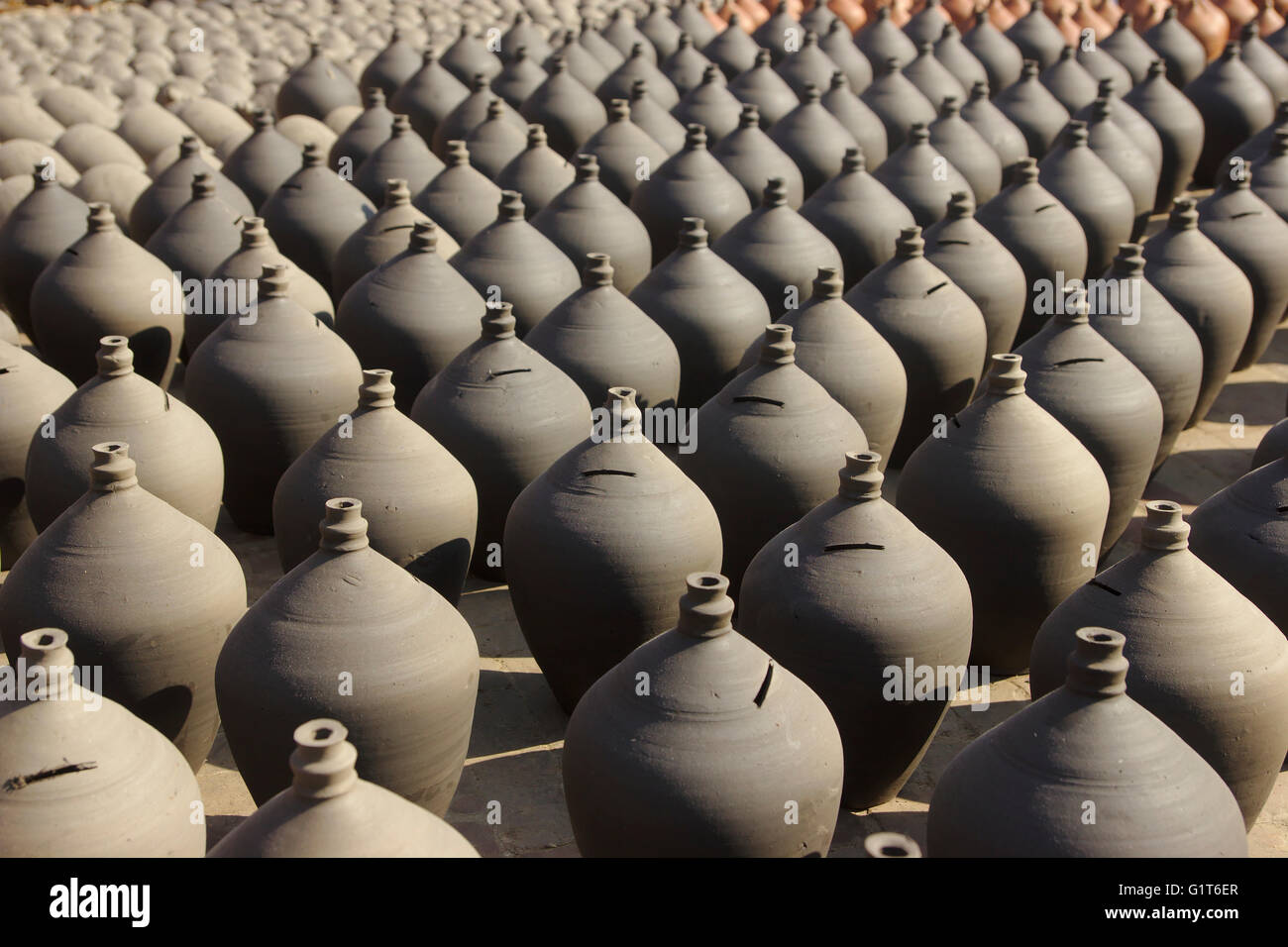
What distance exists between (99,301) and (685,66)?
A: 898 centimetres

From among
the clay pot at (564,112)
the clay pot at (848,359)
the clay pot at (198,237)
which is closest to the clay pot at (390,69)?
the clay pot at (564,112)

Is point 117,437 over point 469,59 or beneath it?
beneath

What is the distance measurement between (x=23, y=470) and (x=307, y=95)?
9.56 meters

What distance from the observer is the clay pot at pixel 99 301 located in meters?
9.30

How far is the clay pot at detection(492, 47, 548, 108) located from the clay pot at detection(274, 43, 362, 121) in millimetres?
1760

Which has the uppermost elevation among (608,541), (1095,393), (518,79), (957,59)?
(957,59)

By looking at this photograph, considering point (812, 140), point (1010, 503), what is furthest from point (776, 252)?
point (1010, 503)

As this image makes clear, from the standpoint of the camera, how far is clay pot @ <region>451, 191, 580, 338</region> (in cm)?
943

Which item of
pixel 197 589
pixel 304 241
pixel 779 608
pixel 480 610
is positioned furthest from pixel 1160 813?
pixel 304 241

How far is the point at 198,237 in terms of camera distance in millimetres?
10156

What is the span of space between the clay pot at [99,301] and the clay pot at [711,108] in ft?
20.7

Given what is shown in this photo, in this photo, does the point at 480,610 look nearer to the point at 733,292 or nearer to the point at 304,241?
the point at 733,292

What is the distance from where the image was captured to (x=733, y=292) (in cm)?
927

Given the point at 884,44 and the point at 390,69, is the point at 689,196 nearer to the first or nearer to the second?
the point at 390,69
